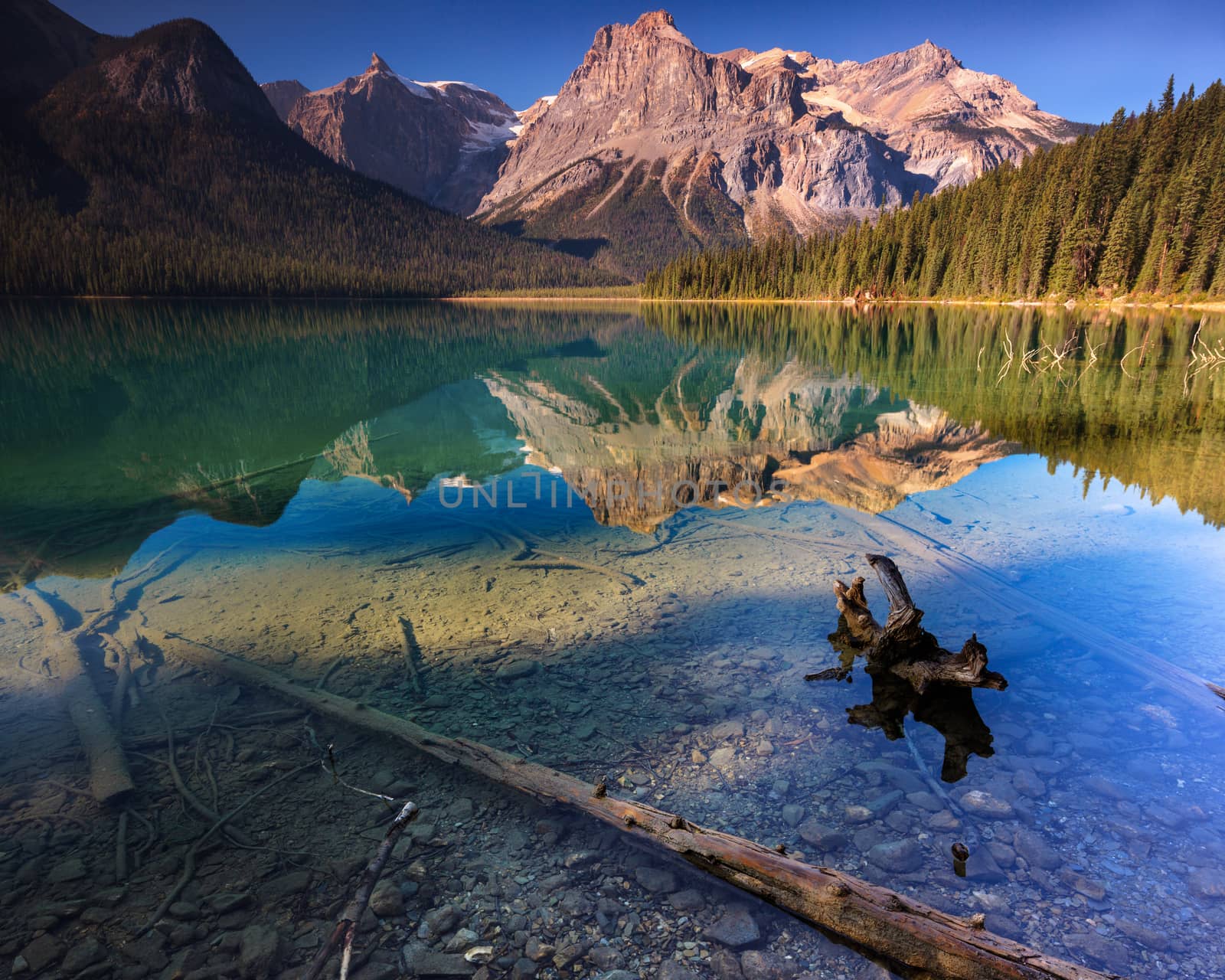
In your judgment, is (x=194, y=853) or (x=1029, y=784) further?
(x=1029, y=784)

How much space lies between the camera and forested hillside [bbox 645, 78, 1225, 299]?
7231cm

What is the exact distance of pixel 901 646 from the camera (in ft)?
23.5

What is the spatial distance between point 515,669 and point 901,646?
472 cm

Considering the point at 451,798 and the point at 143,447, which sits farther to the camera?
the point at 143,447

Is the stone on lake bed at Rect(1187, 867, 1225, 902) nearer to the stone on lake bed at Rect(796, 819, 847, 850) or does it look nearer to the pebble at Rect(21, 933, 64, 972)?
the stone on lake bed at Rect(796, 819, 847, 850)

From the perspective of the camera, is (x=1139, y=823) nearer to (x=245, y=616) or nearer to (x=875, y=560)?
(x=875, y=560)

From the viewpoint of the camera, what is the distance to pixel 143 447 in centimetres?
1959

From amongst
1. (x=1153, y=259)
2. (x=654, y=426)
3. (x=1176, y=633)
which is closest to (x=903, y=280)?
(x=1153, y=259)

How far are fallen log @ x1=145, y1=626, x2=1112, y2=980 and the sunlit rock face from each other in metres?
7.09

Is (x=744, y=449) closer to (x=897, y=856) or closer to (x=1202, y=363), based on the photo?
(x=897, y=856)

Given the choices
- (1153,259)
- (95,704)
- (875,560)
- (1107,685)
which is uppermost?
(1153,259)

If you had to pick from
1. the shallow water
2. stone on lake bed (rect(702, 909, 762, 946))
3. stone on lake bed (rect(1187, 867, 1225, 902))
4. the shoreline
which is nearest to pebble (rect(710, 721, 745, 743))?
the shallow water

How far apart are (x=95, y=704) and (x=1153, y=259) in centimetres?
10564

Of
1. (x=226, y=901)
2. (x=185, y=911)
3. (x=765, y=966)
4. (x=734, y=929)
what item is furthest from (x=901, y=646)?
(x=185, y=911)
